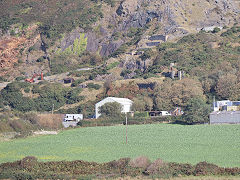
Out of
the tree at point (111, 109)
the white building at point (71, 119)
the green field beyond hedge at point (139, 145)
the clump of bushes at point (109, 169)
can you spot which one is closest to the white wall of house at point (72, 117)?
the white building at point (71, 119)

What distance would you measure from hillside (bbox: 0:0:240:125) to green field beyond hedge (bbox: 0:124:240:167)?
19.0 m

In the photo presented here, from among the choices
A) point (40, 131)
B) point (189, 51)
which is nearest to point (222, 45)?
point (189, 51)

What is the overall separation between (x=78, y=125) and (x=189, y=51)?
125ft

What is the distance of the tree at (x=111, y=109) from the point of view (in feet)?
237

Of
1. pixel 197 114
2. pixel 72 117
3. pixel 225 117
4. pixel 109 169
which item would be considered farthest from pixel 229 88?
pixel 109 169

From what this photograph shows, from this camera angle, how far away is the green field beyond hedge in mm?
37875

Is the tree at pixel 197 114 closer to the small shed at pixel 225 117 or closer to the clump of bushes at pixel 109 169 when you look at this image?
the small shed at pixel 225 117

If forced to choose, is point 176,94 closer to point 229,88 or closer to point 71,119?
point 229,88

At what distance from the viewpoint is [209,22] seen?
4419 inches

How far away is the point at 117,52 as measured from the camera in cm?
10694

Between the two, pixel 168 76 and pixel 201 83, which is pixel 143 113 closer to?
pixel 201 83

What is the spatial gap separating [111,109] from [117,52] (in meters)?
35.3

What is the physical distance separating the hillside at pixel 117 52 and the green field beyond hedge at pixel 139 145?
19.0 m

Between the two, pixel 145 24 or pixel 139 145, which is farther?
pixel 145 24
